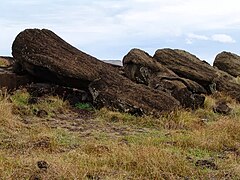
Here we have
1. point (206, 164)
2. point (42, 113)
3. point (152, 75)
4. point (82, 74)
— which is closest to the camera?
point (206, 164)

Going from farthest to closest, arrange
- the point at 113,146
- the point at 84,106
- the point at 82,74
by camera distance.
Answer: the point at 82,74
the point at 84,106
the point at 113,146

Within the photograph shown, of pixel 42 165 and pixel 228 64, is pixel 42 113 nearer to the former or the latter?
pixel 42 165

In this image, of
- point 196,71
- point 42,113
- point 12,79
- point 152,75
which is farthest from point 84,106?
point 196,71

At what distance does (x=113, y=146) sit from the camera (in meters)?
6.98

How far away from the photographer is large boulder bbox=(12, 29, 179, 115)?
11.1 meters

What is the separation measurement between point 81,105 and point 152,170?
624cm

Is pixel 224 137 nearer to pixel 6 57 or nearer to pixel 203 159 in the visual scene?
pixel 203 159

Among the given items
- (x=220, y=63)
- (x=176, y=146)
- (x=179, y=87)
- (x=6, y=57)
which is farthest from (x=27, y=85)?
(x=220, y=63)

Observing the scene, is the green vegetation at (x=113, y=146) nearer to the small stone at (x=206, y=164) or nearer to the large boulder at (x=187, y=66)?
the small stone at (x=206, y=164)

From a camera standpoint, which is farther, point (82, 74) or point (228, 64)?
point (228, 64)

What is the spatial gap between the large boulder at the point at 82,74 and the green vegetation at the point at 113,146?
18.3 inches

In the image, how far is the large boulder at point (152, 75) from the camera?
13.6 meters

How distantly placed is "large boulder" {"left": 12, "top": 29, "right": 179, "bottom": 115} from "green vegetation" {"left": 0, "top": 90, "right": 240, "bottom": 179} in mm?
466

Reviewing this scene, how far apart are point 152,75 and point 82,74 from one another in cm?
354
